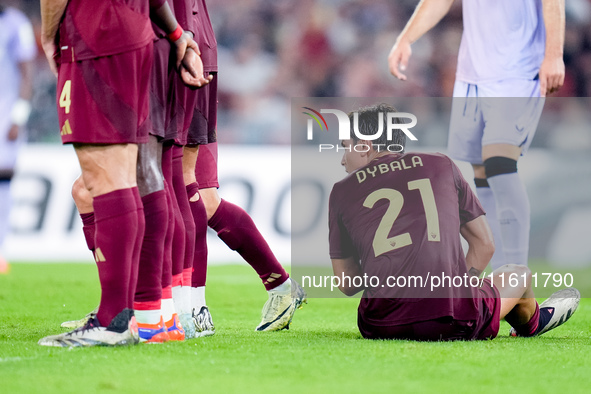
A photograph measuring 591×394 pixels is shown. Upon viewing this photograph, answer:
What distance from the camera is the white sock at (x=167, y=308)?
10.1ft

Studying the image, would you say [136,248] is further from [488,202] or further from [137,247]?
[488,202]

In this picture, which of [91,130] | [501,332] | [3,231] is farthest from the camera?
[3,231]

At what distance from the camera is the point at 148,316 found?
2967 mm

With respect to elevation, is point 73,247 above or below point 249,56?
below

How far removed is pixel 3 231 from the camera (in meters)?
7.07

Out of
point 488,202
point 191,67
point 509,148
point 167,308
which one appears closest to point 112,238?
point 167,308

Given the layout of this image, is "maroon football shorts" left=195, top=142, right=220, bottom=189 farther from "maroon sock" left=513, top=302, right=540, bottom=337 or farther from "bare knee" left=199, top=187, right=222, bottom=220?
"maroon sock" left=513, top=302, right=540, bottom=337

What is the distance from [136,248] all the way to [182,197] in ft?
1.85

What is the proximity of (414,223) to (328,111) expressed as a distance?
513cm

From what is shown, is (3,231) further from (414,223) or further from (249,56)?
(414,223)

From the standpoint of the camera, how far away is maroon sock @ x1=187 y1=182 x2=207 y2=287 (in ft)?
12.0

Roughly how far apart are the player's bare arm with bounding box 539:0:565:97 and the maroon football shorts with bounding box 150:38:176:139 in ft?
7.89

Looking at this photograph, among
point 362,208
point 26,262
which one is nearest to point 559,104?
point 26,262

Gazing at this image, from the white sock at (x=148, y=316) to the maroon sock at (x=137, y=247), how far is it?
17 centimetres
